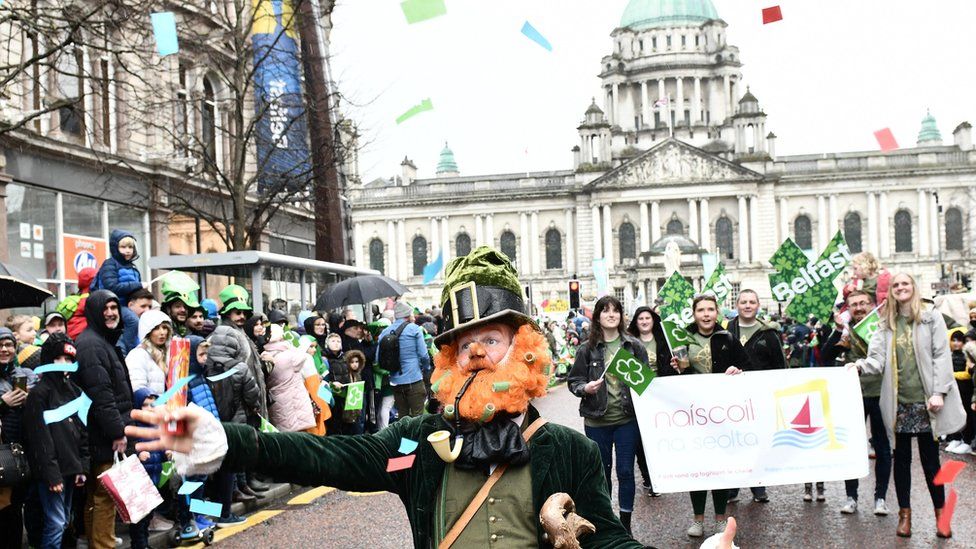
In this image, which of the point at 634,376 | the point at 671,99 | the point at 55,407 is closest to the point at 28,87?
the point at 55,407

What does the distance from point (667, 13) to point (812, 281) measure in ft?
313

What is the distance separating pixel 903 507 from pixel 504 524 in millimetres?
5411

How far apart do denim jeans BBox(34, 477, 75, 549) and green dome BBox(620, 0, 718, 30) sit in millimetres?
99379

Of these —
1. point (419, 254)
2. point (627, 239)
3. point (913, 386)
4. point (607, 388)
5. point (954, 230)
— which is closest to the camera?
point (913, 386)

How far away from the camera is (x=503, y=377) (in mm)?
3074

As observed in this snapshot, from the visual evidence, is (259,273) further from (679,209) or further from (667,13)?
(667,13)

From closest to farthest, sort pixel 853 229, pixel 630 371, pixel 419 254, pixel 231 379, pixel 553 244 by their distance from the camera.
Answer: pixel 630 371 < pixel 231 379 < pixel 853 229 < pixel 553 244 < pixel 419 254

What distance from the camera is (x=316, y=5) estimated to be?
1841cm

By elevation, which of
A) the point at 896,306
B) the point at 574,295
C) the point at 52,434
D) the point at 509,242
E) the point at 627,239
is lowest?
the point at 52,434

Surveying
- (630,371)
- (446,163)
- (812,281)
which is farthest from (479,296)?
(446,163)

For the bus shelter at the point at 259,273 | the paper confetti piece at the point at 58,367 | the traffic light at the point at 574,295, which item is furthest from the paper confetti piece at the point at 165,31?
the traffic light at the point at 574,295

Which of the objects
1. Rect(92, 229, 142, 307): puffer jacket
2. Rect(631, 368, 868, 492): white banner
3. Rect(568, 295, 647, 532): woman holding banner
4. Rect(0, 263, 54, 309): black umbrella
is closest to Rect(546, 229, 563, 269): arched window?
Rect(0, 263, 54, 309): black umbrella

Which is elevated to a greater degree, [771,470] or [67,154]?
[67,154]

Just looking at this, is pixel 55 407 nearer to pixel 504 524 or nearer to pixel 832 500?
pixel 504 524
